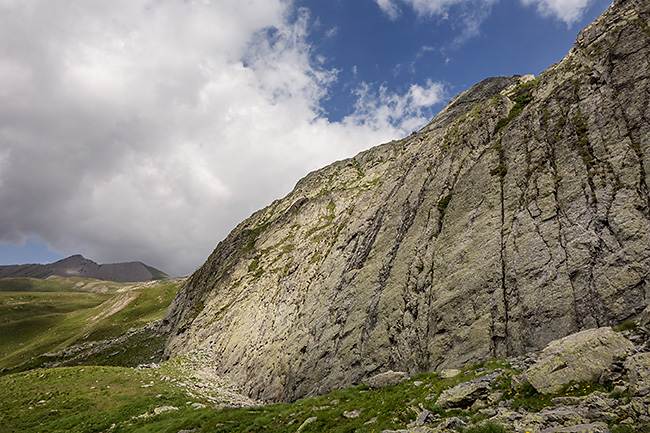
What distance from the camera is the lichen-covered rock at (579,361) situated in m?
13.1

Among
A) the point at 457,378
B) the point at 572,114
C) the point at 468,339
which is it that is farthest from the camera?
the point at 572,114

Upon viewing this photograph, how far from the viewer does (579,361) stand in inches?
543

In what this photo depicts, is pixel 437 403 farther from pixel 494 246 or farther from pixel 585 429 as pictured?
pixel 494 246

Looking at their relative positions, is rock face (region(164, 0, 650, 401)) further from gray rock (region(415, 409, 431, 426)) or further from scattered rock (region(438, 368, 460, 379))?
gray rock (region(415, 409, 431, 426))

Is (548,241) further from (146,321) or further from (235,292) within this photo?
(146,321)

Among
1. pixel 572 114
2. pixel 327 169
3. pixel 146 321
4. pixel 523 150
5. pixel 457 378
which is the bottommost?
pixel 146 321

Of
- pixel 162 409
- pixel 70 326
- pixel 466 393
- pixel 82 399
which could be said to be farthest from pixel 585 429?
pixel 70 326

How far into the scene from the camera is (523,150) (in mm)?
32438

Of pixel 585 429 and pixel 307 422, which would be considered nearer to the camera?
pixel 585 429

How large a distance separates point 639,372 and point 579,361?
2.58 meters

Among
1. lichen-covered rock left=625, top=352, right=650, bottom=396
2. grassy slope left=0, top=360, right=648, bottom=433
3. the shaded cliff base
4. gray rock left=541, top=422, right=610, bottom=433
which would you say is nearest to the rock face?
the shaded cliff base

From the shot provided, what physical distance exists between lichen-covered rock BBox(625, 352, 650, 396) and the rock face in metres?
7.94

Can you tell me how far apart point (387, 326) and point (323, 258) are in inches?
969

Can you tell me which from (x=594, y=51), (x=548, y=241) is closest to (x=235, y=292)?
(x=548, y=241)
